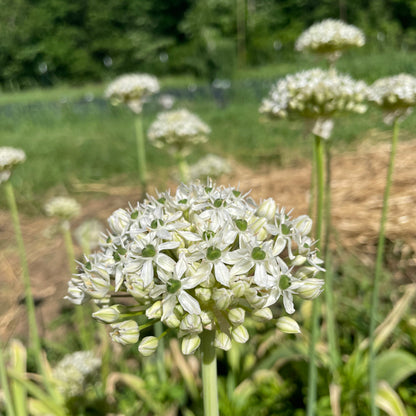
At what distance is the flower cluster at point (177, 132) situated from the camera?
2074 mm

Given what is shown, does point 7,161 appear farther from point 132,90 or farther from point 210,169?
point 210,169

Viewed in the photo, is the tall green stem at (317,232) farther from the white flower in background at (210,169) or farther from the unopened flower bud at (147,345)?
the white flower in background at (210,169)

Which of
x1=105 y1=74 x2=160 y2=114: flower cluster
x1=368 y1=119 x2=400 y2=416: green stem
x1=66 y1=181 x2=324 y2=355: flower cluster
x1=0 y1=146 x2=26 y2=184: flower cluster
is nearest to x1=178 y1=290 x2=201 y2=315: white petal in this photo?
x1=66 y1=181 x2=324 y2=355: flower cluster

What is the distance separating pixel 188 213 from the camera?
0.84 meters

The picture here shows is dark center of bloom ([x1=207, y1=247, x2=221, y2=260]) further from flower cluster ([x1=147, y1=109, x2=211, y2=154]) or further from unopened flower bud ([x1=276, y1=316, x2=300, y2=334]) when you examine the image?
flower cluster ([x1=147, y1=109, x2=211, y2=154])

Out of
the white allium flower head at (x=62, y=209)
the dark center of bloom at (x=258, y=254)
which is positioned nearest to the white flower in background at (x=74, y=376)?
the white allium flower head at (x=62, y=209)

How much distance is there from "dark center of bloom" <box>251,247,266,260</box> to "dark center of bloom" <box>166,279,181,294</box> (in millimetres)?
131

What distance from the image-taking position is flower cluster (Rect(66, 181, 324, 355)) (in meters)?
0.70

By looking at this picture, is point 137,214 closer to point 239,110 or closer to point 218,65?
point 239,110

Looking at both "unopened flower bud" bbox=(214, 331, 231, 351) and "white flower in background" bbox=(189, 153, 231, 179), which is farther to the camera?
"white flower in background" bbox=(189, 153, 231, 179)

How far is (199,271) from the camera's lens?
0.70m

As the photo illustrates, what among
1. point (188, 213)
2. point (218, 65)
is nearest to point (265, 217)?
point (188, 213)

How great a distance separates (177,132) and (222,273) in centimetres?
146

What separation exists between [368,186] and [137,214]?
6.77ft
